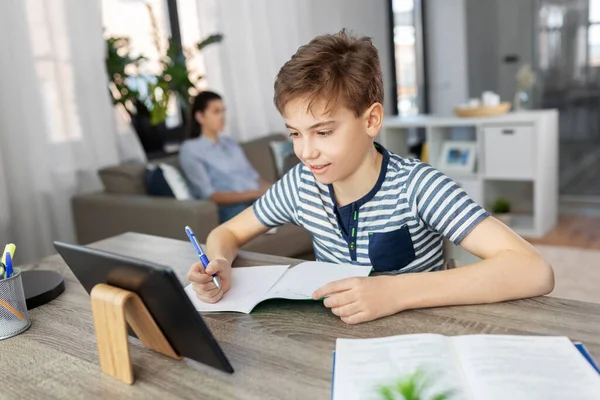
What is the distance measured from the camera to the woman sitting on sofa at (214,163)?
2.98m

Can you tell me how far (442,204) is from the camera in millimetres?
1137

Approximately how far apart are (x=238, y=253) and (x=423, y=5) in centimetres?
474

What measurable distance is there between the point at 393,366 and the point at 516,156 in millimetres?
3207

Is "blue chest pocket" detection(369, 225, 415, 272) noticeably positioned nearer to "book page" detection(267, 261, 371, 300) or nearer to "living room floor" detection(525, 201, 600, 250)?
"book page" detection(267, 261, 371, 300)

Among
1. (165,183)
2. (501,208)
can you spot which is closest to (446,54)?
(501,208)

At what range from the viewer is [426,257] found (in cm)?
127

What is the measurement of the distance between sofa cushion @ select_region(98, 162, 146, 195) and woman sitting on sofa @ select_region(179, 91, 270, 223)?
282 millimetres

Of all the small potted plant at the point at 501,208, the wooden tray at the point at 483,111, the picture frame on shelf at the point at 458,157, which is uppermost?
the wooden tray at the point at 483,111

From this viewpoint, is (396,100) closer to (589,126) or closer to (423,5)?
(423,5)

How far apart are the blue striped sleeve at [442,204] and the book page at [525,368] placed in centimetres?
27

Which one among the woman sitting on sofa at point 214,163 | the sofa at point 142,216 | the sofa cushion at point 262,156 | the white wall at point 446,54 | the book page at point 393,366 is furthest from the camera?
the white wall at point 446,54

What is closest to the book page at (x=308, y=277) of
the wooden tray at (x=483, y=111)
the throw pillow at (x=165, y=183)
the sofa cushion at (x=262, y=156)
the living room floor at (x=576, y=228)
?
the throw pillow at (x=165, y=183)

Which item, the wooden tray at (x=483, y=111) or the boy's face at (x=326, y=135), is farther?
the wooden tray at (x=483, y=111)

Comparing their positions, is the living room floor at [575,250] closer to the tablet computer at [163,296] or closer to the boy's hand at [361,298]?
the boy's hand at [361,298]
